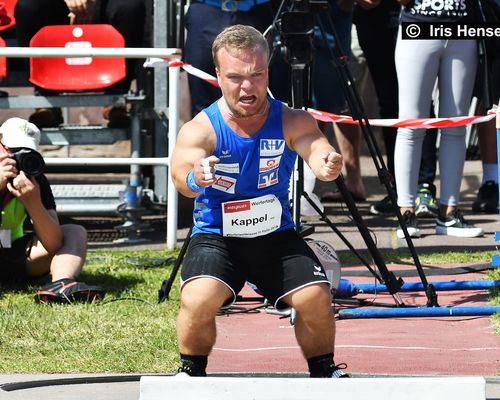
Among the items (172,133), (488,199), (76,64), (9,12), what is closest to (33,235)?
(172,133)

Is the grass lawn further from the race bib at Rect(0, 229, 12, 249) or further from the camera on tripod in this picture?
the camera on tripod

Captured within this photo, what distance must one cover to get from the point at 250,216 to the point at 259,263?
0.20 meters

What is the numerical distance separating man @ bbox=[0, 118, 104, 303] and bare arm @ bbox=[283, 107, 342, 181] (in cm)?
213

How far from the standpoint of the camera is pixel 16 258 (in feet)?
22.5

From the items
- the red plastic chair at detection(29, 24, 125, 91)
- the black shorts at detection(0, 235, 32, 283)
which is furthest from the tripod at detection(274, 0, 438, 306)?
the red plastic chair at detection(29, 24, 125, 91)

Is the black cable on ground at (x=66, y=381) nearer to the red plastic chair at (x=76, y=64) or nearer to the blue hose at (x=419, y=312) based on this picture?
the blue hose at (x=419, y=312)

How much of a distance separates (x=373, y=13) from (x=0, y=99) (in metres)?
2.91

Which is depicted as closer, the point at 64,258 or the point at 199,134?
the point at 199,134

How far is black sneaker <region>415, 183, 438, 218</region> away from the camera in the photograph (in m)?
9.08

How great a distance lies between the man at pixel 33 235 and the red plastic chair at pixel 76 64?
202 cm

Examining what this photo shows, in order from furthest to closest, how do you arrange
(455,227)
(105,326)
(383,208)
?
1. (383,208)
2. (455,227)
3. (105,326)

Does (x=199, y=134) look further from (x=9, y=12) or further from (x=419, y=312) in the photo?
(x=9, y=12)

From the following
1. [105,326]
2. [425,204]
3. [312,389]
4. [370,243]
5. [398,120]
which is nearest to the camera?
[312,389]

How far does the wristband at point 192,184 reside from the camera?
14.8ft
